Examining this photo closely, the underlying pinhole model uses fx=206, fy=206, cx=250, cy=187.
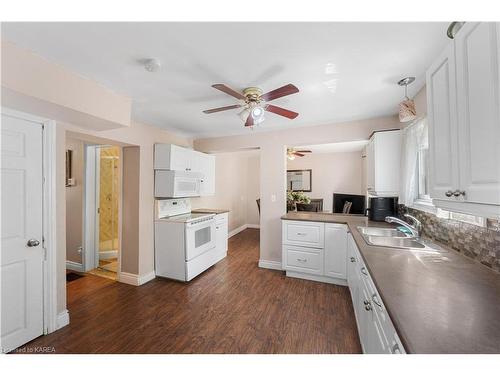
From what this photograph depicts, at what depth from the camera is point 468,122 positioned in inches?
34.0

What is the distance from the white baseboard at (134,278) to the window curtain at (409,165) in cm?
344

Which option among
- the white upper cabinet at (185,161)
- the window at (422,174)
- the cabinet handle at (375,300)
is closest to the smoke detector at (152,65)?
the white upper cabinet at (185,161)

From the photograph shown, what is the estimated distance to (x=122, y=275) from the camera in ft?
9.66

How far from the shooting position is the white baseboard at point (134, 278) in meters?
2.85

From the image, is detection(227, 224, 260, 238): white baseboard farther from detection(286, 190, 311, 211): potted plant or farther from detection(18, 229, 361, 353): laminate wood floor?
detection(18, 229, 361, 353): laminate wood floor

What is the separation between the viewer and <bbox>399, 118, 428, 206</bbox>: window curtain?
214cm

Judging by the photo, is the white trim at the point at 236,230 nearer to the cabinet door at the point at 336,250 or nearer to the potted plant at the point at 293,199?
the potted plant at the point at 293,199

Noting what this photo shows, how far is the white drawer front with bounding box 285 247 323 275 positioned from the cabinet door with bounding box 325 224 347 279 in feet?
0.34

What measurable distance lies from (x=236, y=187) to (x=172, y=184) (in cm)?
320

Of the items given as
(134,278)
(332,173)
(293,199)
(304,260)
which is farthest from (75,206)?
(332,173)

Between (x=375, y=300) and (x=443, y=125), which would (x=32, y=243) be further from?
(x=443, y=125)

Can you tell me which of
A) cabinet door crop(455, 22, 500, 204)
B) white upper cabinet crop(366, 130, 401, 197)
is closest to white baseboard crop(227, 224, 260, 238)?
white upper cabinet crop(366, 130, 401, 197)
